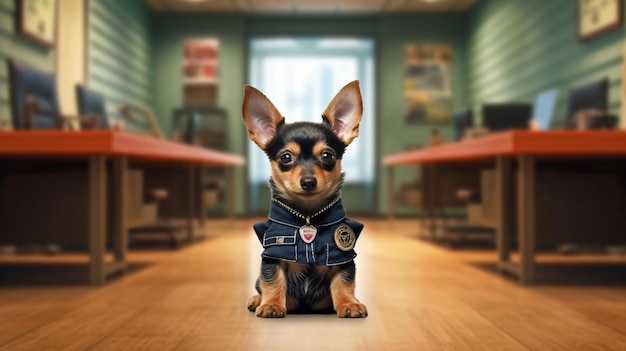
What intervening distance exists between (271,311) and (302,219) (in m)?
0.14

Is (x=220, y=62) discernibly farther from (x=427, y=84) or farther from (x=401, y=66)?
(x=427, y=84)

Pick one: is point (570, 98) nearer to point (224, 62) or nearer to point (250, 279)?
point (250, 279)

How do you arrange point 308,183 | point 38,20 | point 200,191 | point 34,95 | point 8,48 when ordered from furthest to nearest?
point 200,191 < point 38,20 < point 8,48 < point 34,95 < point 308,183

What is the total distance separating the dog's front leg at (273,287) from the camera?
0.97 metres

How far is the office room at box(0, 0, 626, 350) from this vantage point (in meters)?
1.01

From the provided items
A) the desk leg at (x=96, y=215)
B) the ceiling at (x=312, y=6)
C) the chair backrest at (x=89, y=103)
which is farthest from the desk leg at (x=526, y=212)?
the ceiling at (x=312, y=6)

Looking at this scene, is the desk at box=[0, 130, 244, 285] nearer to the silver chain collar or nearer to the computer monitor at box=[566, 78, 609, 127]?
the silver chain collar

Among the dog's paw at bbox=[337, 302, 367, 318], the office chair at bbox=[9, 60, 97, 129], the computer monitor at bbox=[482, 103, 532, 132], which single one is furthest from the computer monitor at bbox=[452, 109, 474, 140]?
the dog's paw at bbox=[337, 302, 367, 318]

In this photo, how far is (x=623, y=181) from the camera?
2863mm

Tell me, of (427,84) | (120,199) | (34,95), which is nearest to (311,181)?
(120,199)

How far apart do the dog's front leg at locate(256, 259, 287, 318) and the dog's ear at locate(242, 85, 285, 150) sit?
0.20 metres

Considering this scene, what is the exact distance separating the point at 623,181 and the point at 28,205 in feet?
8.49

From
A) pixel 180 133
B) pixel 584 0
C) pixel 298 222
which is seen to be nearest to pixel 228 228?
pixel 180 133

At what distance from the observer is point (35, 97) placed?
3.82 metres
